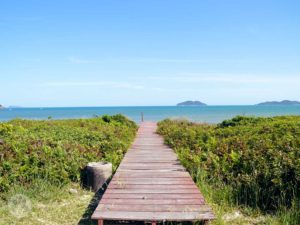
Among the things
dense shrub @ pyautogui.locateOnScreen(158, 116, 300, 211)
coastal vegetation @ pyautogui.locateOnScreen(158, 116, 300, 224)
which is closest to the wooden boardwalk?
coastal vegetation @ pyautogui.locateOnScreen(158, 116, 300, 224)

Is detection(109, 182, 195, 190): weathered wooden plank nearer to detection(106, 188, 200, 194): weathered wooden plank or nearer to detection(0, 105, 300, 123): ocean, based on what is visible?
detection(106, 188, 200, 194): weathered wooden plank

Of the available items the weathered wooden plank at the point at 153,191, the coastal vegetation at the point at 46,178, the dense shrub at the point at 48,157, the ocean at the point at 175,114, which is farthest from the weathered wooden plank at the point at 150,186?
the ocean at the point at 175,114

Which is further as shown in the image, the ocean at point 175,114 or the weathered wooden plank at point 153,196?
the ocean at point 175,114

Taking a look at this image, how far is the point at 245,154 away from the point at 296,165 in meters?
1.54

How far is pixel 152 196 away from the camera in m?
5.73

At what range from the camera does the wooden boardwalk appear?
4.82 meters

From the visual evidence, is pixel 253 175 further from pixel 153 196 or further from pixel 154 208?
pixel 154 208

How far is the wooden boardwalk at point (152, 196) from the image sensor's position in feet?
15.8

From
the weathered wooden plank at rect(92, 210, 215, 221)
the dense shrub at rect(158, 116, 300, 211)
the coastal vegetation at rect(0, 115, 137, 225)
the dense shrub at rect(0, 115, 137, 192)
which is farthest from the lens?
the dense shrub at rect(0, 115, 137, 192)

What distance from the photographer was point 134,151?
434 inches

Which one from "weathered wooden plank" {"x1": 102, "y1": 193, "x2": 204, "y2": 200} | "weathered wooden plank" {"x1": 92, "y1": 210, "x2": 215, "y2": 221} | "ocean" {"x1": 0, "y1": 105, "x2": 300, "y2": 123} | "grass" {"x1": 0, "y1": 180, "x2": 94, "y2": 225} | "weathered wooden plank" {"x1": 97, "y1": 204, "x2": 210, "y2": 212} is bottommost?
"ocean" {"x1": 0, "y1": 105, "x2": 300, "y2": 123}

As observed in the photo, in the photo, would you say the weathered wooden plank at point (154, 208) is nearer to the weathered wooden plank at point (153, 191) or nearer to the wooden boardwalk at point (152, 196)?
the wooden boardwalk at point (152, 196)

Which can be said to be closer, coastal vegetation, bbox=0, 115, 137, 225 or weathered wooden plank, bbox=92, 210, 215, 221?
weathered wooden plank, bbox=92, 210, 215, 221

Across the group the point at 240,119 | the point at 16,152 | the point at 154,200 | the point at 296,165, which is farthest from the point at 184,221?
the point at 240,119
